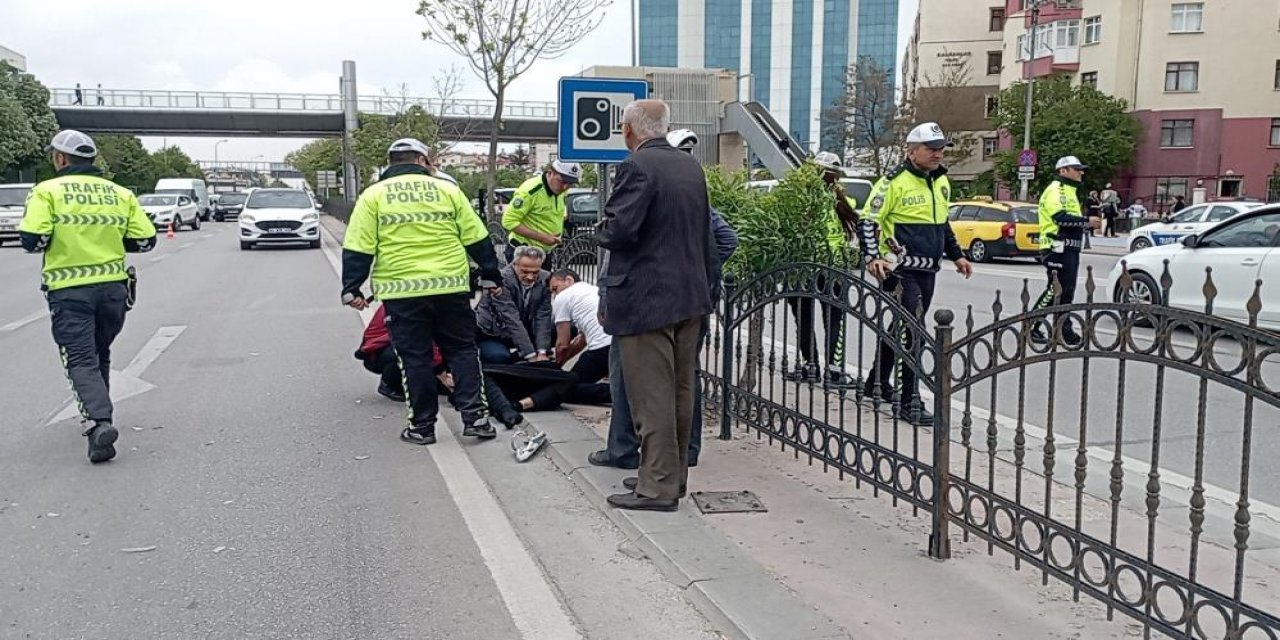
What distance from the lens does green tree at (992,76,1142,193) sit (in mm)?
43500

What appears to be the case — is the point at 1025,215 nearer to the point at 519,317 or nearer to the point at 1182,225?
the point at 1182,225

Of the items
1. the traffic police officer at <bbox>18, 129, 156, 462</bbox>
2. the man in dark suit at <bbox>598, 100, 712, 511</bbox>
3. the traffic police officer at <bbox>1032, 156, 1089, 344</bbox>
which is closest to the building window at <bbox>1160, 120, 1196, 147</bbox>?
the traffic police officer at <bbox>1032, 156, 1089, 344</bbox>

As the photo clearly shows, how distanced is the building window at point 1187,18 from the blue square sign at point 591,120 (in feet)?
146

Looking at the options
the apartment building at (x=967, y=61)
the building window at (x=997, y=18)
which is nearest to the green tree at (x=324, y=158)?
the apartment building at (x=967, y=61)

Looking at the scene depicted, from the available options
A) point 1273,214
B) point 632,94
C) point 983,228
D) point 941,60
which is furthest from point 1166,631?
point 941,60

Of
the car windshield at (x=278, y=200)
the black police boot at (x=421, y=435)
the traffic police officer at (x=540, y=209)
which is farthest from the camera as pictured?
the car windshield at (x=278, y=200)

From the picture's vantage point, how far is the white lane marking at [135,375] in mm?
7297

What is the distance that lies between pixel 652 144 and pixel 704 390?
7.47 ft

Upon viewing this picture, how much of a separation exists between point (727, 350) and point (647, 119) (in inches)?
68.1

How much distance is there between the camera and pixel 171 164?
332 feet

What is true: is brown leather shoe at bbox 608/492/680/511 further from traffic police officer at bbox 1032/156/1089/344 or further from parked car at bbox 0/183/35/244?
parked car at bbox 0/183/35/244

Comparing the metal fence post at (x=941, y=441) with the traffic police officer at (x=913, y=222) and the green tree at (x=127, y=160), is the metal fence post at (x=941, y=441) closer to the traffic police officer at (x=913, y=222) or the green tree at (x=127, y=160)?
the traffic police officer at (x=913, y=222)

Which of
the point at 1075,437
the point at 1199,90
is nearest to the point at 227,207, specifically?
the point at 1199,90

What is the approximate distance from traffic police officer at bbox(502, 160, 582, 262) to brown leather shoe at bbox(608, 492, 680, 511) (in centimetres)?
459
